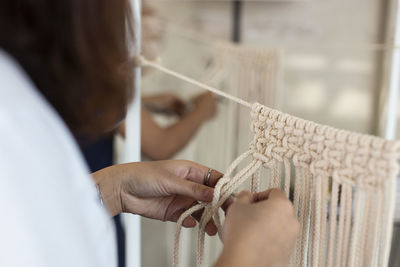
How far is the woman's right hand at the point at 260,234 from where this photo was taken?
379mm

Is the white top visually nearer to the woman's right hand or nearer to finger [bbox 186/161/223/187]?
the woman's right hand

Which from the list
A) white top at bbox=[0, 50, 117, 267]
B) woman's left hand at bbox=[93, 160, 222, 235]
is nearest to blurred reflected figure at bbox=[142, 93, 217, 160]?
woman's left hand at bbox=[93, 160, 222, 235]

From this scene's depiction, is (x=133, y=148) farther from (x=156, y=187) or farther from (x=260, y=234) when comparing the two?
(x=260, y=234)

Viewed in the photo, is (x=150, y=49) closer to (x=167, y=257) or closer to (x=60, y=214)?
(x=167, y=257)

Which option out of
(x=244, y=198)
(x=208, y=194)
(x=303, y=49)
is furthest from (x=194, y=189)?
(x=303, y=49)

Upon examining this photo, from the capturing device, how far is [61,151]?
0.33m

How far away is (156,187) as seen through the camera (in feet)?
1.89

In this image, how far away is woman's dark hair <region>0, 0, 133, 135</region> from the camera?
34cm

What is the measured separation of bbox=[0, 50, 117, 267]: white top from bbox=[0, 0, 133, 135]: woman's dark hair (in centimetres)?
2

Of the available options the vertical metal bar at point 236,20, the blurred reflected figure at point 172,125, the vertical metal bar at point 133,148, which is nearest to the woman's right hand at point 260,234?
the vertical metal bar at point 133,148

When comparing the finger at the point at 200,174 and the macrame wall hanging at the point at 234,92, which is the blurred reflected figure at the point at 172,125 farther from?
the finger at the point at 200,174

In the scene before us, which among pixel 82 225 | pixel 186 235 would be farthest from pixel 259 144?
pixel 186 235

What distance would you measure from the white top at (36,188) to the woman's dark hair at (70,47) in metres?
0.02

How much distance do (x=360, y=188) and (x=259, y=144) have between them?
15 centimetres
